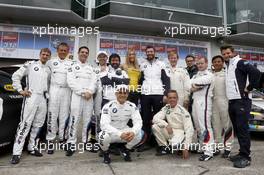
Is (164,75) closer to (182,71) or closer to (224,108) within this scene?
(182,71)

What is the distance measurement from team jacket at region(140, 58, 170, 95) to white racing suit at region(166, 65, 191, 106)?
15 centimetres

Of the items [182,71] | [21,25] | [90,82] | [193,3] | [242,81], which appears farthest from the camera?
[193,3]

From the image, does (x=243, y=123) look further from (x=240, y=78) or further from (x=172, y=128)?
(x=172, y=128)

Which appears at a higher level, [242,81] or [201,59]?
[201,59]

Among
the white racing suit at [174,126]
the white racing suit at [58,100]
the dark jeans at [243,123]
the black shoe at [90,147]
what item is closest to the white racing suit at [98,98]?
the black shoe at [90,147]

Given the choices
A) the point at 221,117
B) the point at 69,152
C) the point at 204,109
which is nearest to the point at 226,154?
the point at 221,117

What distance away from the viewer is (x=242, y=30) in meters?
14.2

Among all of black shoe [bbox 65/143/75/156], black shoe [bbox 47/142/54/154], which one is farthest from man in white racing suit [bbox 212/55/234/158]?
black shoe [bbox 47/142/54/154]

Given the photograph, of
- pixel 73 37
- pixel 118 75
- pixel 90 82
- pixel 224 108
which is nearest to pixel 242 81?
pixel 224 108

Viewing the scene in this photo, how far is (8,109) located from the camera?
4055 millimetres

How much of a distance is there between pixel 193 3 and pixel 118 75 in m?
10.8

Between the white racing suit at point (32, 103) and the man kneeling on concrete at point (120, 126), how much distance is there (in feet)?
3.59

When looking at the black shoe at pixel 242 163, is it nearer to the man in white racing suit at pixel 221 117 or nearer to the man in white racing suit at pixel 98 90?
the man in white racing suit at pixel 221 117

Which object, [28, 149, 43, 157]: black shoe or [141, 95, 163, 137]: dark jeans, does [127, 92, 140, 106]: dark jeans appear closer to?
[141, 95, 163, 137]: dark jeans
